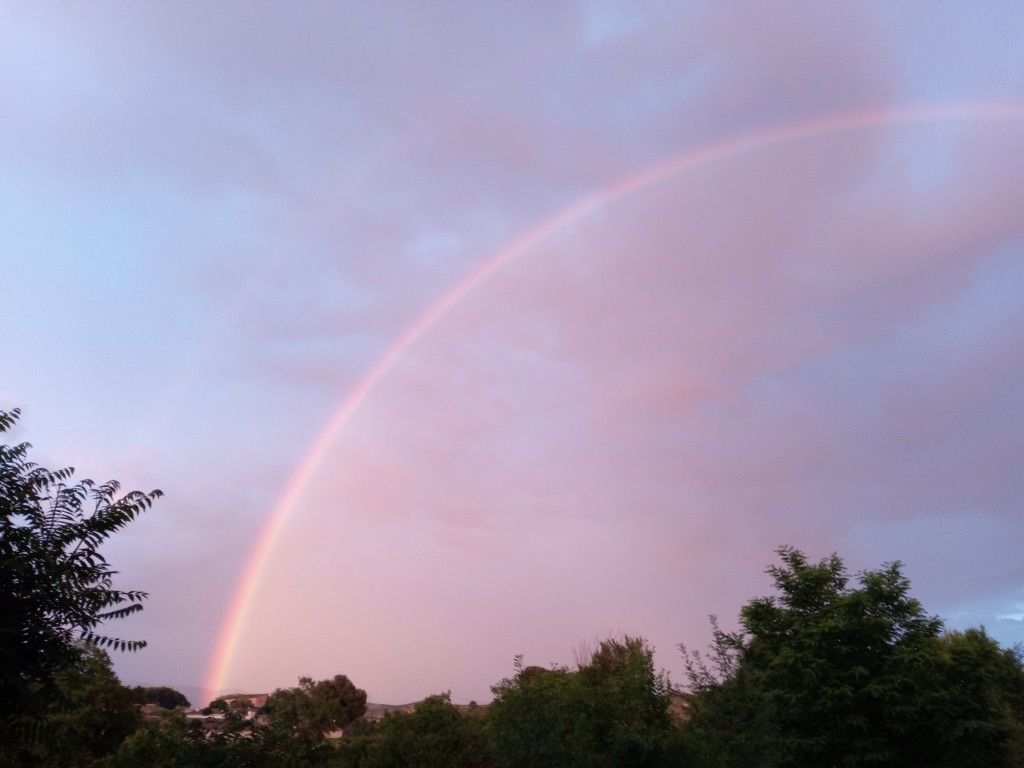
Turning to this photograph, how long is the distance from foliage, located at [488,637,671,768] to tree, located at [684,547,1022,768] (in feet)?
12.3

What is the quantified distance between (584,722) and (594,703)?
1.39 meters

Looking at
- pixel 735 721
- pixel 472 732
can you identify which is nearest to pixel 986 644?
pixel 735 721

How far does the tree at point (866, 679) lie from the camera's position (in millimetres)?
34344

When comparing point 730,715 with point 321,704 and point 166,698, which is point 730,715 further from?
point 166,698

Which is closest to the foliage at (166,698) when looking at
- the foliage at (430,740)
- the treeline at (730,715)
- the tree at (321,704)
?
the tree at (321,704)

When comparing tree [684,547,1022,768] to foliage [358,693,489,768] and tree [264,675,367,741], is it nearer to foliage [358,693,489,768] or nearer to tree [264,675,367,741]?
foliage [358,693,489,768]

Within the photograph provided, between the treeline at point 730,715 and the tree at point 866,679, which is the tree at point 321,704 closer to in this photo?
the treeline at point 730,715

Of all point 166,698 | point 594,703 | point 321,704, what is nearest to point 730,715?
point 594,703

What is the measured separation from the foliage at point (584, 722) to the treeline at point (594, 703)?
59 millimetres

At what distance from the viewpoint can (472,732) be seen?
2973 cm

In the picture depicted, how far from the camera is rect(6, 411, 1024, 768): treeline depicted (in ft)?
33.9

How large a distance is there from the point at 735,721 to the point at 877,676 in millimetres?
14484

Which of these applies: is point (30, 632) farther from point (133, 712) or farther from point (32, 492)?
point (133, 712)

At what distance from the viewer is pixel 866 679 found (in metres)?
35.4
